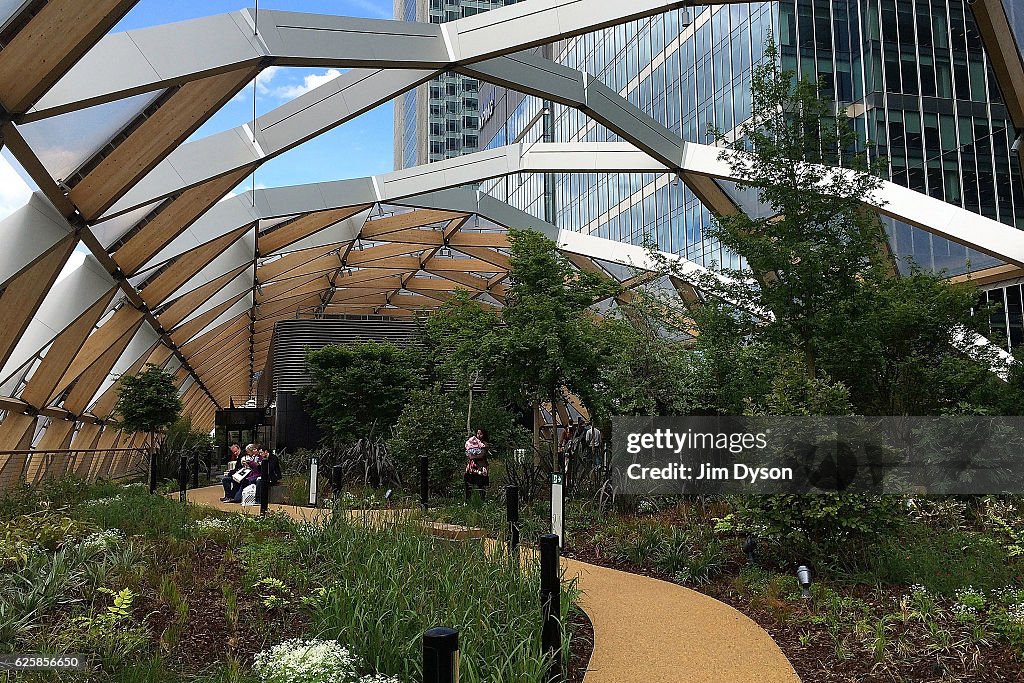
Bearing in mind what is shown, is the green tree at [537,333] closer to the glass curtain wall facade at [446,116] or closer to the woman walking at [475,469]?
the woman walking at [475,469]

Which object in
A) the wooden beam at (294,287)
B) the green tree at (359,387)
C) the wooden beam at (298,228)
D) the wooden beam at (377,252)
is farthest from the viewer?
the wooden beam at (294,287)

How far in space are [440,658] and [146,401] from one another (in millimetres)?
21741

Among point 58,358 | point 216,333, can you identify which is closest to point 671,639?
point 58,358

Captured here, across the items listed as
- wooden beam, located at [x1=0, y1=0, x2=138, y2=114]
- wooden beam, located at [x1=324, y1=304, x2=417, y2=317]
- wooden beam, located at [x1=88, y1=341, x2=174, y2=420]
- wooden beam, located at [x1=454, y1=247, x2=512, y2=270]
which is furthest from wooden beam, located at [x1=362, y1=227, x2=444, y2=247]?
wooden beam, located at [x1=0, y1=0, x2=138, y2=114]

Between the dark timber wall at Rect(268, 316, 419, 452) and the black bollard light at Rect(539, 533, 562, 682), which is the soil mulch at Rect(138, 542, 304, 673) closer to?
the black bollard light at Rect(539, 533, 562, 682)

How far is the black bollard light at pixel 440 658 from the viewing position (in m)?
3.05

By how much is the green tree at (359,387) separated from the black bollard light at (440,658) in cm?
2175

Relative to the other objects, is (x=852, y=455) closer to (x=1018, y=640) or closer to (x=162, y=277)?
(x=1018, y=640)

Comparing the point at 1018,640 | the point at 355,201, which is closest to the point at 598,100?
the point at 355,201

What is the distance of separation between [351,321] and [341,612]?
28.9 metres

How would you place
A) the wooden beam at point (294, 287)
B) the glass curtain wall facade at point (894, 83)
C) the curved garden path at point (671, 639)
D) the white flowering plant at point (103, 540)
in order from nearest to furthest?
the curved garden path at point (671, 639) < the white flowering plant at point (103, 540) < the glass curtain wall facade at point (894, 83) < the wooden beam at point (294, 287)

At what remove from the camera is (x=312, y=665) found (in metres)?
4.77

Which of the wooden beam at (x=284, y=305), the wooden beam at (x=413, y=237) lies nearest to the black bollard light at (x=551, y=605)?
the wooden beam at (x=413, y=237)

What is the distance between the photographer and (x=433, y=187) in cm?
2358
